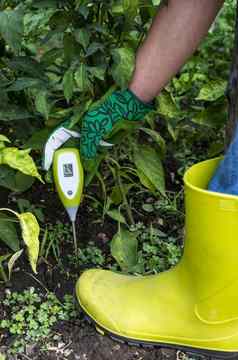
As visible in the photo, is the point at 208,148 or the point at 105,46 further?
the point at 208,148

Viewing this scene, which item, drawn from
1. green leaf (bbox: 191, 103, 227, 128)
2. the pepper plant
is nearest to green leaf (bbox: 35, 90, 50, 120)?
the pepper plant

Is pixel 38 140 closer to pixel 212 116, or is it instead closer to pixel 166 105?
pixel 166 105

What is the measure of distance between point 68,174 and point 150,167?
224mm

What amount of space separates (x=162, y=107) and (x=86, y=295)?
19.1 inches

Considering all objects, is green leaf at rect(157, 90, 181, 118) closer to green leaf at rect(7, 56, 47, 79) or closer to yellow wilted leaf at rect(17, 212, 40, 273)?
green leaf at rect(7, 56, 47, 79)

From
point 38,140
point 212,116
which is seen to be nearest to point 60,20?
point 38,140

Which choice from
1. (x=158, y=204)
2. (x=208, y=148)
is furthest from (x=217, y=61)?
(x=158, y=204)

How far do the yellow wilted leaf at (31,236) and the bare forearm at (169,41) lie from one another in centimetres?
37

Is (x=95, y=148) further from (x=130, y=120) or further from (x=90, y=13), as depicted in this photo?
(x=90, y=13)

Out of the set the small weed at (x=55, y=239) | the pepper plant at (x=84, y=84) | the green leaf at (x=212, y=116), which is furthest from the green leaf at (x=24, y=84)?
the green leaf at (x=212, y=116)

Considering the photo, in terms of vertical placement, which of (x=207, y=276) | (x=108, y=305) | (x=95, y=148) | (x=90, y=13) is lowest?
(x=108, y=305)

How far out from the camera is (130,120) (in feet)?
5.01

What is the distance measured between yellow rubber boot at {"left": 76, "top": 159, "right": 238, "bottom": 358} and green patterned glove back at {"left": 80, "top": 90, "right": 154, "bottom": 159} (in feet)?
0.70

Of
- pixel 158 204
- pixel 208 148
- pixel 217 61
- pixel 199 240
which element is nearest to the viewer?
pixel 199 240
